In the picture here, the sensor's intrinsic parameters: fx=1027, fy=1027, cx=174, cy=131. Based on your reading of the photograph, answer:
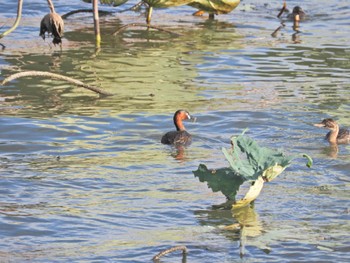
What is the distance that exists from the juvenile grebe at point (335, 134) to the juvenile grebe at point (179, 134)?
1.61 metres

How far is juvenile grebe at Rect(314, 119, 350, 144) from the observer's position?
11938mm

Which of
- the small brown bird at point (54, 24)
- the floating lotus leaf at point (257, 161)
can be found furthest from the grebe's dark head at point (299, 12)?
the floating lotus leaf at point (257, 161)

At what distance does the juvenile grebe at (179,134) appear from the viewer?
11617 mm

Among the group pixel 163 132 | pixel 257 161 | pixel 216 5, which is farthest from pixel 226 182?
pixel 216 5

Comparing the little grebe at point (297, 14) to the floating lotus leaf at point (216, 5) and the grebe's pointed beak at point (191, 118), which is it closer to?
the floating lotus leaf at point (216, 5)

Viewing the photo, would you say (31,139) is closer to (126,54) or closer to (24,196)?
(24,196)

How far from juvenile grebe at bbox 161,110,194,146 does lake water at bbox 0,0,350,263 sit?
0.12 meters

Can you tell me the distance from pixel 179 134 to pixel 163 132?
850 millimetres

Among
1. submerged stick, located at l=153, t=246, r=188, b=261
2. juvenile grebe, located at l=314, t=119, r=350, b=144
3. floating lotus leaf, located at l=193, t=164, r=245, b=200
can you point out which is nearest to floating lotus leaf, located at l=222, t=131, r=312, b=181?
floating lotus leaf, located at l=193, t=164, r=245, b=200

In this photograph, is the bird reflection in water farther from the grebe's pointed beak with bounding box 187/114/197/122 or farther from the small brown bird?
the small brown bird

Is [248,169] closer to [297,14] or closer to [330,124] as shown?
[330,124]

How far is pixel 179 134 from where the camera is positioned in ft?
38.4

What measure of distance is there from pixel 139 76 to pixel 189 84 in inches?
32.4

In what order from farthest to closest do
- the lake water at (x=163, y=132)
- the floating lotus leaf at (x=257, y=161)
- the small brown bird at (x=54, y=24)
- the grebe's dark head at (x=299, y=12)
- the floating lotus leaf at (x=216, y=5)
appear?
the grebe's dark head at (x=299, y=12), the floating lotus leaf at (x=216, y=5), the small brown bird at (x=54, y=24), the floating lotus leaf at (x=257, y=161), the lake water at (x=163, y=132)
